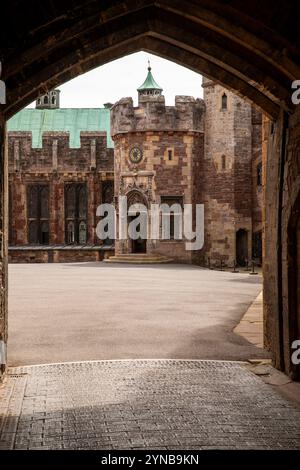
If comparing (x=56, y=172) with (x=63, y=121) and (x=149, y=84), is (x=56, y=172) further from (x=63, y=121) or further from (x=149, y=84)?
(x=149, y=84)

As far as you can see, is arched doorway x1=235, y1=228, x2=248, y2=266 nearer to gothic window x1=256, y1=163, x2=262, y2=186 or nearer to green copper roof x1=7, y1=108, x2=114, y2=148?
gothic window x1=256, y1=163, x2=262, y2=186

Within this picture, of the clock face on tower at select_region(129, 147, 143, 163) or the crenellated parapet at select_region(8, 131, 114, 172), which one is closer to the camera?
the clock face on tower at select_region(129, 147, 143, 163)

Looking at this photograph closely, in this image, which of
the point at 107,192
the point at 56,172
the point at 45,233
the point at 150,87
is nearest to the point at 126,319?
the point at 107,192

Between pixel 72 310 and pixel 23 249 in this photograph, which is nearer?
pixel 72 310

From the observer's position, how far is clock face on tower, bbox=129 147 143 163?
27.8 meters

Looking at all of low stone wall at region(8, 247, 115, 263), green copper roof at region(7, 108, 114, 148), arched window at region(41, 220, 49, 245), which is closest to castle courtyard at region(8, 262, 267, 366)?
low stone wall at region(8, 247, 115, 263)

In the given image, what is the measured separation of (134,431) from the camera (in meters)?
4.82

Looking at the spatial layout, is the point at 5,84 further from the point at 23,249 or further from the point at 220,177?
the point at 23,249

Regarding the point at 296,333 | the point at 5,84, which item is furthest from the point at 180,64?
the point at 296,333

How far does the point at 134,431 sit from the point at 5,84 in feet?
13.1

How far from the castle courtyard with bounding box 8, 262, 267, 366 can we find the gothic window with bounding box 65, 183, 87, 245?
14.7m
